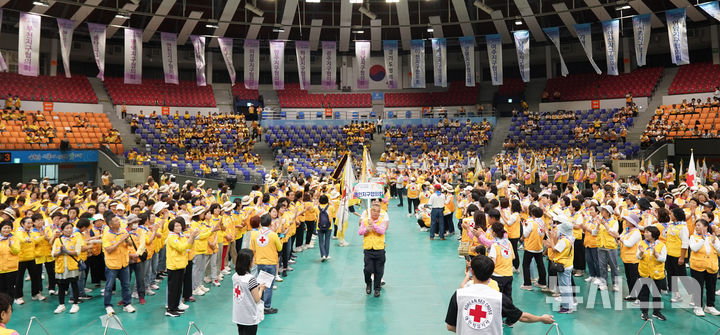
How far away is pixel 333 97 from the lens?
41656 millimetres

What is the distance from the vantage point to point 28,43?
23.2 metres

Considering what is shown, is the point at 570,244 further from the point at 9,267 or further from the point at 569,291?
the point at 9,267

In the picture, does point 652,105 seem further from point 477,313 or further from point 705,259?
point 477,313

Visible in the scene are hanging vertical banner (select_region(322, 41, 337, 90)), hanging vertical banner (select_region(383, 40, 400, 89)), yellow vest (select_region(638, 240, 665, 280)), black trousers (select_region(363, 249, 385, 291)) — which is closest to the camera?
yellow vest (select_region(638, 240, 665, 280))

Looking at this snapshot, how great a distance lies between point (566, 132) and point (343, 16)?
17904 mm

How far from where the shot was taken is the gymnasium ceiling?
2827 cm

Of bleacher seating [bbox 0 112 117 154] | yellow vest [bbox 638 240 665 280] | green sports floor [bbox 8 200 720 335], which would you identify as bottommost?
green sports floor [bbox 8 200 720 335]

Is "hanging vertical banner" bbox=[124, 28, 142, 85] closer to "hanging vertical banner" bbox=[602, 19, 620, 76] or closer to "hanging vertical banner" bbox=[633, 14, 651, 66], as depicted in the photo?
"hanging vertical banner" bbox=[602, 19, 620, 76]

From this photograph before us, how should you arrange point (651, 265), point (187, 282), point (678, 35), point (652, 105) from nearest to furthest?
1. point (651, 265)
2. point (187, 282)
3. point (678, 35)
4. point (652, 105)

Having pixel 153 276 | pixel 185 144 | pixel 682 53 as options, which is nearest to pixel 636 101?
pixel 682 53

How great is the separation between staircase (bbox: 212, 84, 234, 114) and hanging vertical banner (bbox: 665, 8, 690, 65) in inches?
1268

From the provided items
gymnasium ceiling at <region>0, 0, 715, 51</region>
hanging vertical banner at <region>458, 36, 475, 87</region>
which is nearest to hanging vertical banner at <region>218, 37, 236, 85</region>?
gymnasium ceiling at <region>0, 0, 715, 51</region>

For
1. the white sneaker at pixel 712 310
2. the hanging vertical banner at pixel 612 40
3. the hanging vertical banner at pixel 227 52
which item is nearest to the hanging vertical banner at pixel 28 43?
the hanging vertical banner at pixel 227 52

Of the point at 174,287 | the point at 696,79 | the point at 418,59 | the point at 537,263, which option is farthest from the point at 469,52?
the point at 174,287
